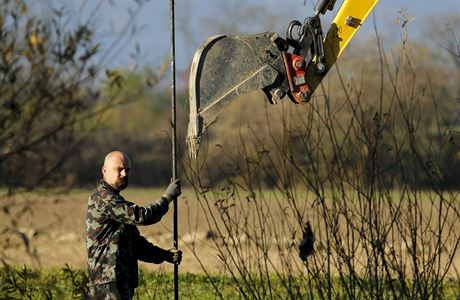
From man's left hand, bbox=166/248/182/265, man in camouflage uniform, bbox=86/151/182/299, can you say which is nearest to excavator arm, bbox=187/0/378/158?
man in camouflage uniform, bbox=86/151/182/299

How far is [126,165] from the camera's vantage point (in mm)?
7961

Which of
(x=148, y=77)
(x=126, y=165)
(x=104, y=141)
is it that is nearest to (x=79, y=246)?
(x=104, y=141)

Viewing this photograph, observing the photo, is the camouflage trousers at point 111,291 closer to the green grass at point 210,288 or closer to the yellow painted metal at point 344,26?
the green grass at point 210,288

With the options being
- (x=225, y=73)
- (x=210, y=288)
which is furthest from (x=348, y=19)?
(x=210, y=288)

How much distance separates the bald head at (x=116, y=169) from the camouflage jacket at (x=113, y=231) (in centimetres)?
5

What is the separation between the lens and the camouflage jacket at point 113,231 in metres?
7.70

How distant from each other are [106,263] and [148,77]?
2075mm

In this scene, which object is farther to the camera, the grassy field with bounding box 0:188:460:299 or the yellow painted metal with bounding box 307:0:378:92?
the yellow painted metal with bounding box 307:0:378:92

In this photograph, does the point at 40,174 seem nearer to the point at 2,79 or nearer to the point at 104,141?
the point at 2,79

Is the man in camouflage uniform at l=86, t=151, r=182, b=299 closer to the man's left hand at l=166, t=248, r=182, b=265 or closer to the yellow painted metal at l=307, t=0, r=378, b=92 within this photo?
the man's left hand at l=166, t=248, r=182, b=265

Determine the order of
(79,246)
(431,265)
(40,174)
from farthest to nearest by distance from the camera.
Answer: (79,246) < (431,265) < (40,174)

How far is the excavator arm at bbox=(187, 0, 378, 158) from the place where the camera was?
25.3 feet

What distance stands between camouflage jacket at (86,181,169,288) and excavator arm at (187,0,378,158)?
51 cm

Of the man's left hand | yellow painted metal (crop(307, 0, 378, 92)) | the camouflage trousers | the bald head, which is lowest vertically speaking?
the camouflage trousers
